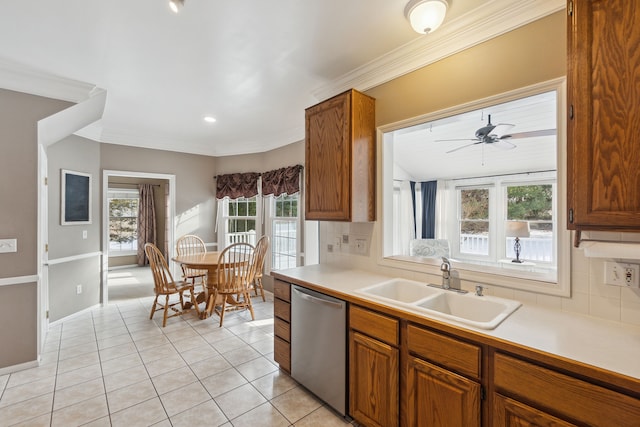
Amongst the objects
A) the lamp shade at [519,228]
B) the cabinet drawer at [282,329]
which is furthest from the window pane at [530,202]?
the cabinet drawer at [282,329]

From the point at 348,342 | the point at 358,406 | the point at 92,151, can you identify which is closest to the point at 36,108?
the point at 92,151

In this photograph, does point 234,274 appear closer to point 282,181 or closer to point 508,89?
point 282,181

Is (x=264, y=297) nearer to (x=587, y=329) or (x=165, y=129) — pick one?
(x=165, y=129)

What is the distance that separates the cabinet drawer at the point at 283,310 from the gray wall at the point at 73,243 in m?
3.03

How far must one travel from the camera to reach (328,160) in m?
2.45

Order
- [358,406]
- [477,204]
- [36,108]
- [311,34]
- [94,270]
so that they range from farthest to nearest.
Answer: [477,204] < [94,270] < [36,108] < [311,34] < [358,406]

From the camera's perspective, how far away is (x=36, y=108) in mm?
2582

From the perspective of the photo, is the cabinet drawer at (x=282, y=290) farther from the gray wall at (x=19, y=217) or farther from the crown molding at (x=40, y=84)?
the crown molding at (x=40, y=84)

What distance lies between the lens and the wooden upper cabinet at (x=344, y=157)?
90.5 inches

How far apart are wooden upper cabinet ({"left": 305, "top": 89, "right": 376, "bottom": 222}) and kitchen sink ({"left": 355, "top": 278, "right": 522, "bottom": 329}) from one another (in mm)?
586

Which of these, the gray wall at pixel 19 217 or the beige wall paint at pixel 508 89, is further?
the gray wall at pixel 19 217

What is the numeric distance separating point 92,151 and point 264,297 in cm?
331

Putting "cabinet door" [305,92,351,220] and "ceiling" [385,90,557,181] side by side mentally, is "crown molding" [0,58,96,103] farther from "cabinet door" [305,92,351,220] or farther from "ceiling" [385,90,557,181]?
"ceiling" [385,90,557,181]

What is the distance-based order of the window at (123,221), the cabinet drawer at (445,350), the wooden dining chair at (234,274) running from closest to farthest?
1. the cabinet drawer at (445,350)
2. the wooden dining chair at (234,274)
3. the window at (123,221)
